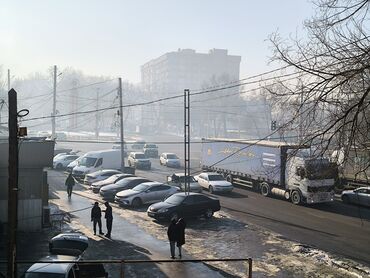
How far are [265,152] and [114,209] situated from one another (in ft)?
35.1

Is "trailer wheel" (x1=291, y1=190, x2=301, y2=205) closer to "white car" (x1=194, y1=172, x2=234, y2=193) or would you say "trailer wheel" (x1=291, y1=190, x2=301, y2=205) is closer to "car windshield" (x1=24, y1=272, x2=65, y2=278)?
"white car" (x1=194, y1=172, x2=234, y2=193)

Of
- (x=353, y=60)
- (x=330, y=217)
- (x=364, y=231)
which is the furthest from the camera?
(x=330, y=217)

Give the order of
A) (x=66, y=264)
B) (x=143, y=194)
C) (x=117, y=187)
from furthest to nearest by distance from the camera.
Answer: (x=117, y=187), (x=143, y=194), (x=66, y=264)

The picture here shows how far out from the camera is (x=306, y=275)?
14.9m

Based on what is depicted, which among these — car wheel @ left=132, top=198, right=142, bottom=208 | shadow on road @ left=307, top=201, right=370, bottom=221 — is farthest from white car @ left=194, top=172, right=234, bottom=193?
car wheel @ left=132, top=198, right=142, bottom=208

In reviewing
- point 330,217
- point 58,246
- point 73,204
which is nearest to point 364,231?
point 330,217

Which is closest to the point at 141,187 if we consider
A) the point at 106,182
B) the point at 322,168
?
the point at 106,182

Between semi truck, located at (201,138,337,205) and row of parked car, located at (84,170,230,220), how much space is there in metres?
2.82

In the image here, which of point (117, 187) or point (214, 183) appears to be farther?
point (214, 183)

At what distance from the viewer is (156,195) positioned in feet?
89.6

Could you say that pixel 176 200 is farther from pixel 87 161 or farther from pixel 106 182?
pixel 87 161

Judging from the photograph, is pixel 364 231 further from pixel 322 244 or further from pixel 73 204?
pixel 73 204

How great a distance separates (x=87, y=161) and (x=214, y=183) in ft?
42.9

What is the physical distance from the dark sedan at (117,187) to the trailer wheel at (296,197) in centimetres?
969
